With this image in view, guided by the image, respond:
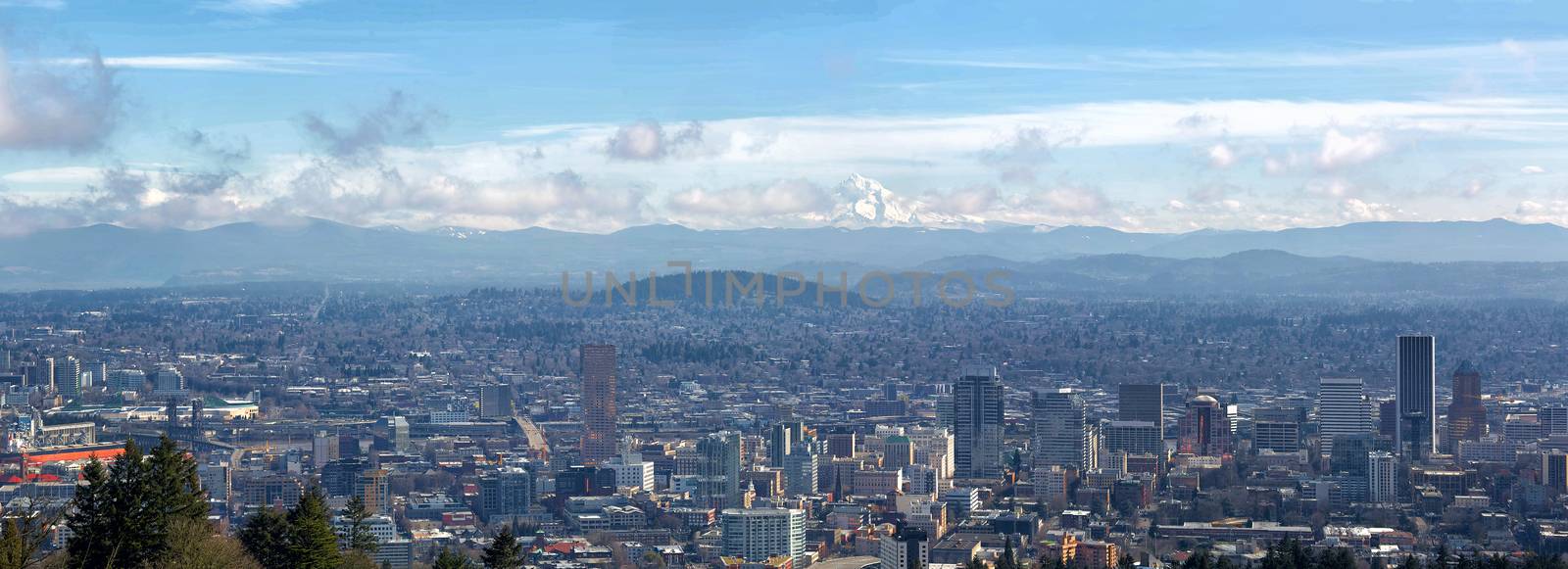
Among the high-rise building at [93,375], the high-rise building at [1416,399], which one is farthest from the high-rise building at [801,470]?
the high-rise building at [93,375]

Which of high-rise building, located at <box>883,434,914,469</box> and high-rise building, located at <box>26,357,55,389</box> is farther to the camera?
high-rise building, located at <box>26,357,55,389</box>

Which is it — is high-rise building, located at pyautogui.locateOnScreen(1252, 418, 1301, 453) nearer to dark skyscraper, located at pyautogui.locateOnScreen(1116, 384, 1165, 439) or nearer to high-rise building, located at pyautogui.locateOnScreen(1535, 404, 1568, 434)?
dark skyscraper, located at pyautogui.locateOnScreen(1116, 384, 1165, 439)

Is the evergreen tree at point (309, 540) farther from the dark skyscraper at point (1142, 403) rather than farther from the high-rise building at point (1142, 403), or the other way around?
the high-rise building at point (1142, 403)

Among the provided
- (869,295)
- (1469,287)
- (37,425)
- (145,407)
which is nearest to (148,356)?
(145,407)

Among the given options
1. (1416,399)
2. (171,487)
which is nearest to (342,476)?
(171,487)

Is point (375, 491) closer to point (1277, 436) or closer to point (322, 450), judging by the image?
point (322, 450)

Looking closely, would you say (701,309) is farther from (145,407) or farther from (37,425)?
(37,425)

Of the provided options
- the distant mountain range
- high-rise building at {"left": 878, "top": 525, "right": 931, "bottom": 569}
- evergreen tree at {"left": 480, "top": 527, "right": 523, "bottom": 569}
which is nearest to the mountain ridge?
the distant mountain range
